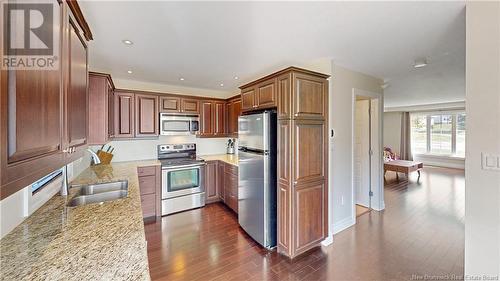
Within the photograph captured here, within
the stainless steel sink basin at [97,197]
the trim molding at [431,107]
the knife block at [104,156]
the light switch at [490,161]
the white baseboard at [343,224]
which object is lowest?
the white baseboard at [343,224]

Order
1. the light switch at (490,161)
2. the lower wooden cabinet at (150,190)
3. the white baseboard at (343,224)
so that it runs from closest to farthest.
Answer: the light switch at (490,161)
the white baseboard at (343,224)
the lower wooden cabinet at (150,190)

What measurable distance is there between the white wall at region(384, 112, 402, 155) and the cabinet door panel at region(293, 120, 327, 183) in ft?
26.9

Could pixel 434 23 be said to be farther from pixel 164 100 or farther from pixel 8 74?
pixel 164 100

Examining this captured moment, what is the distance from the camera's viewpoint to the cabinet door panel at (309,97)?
7.59ft

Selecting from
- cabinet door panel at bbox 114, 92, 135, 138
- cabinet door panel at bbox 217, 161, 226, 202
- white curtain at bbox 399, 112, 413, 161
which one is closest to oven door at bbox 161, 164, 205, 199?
cabinet door panel at bbox 217, 161, 226, 202

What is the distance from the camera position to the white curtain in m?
8.48

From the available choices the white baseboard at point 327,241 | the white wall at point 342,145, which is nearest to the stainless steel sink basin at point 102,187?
the white baseboard at point 327,241

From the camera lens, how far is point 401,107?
27.1 feet

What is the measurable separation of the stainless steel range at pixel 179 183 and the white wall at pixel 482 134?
353 cm

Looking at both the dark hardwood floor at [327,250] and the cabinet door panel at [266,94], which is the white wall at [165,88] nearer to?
the cabinet door panel at [266,94]

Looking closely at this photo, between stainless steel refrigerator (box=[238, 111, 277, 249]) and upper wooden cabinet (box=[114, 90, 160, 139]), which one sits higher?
upper wooden cabinet (box=[114, 90, 160, 139])

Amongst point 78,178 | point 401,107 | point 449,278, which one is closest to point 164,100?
point 78,178

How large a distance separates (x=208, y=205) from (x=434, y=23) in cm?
406

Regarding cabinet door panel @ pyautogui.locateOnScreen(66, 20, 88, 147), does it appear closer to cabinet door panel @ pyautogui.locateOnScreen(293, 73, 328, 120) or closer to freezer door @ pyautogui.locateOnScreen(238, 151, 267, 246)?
freezer door @ pyautogui.locateOnScreen(238, 151, 267, 246)
